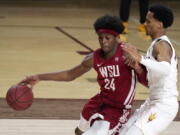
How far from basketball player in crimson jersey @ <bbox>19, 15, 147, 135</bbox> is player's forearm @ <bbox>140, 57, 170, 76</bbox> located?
9 cm

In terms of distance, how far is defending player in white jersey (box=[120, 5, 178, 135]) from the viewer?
4.80m

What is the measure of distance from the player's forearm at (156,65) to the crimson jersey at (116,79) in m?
0.24

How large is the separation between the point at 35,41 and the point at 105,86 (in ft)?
25.0

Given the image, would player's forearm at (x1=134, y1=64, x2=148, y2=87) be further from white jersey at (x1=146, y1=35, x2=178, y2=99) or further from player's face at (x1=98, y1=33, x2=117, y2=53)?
player's face at (x1=98, y1=33, x2=117, y2=53)

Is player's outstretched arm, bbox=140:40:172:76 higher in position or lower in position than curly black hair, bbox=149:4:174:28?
lower

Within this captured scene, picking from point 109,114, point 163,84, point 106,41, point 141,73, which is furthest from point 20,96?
point 163,84

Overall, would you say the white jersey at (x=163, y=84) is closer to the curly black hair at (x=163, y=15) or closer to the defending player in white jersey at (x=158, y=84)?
the defending player in white jersey at (x=158, y=84)

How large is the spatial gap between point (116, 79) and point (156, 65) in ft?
1.15

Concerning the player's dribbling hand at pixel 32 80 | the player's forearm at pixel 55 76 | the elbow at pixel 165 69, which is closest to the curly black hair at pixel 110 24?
the elbow at pixel 165 69

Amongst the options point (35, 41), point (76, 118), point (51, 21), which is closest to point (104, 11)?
point (51, 21)

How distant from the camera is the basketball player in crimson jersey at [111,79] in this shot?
4.83 metres

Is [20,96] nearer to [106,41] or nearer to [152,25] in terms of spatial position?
[106,41]

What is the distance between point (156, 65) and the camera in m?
4.70

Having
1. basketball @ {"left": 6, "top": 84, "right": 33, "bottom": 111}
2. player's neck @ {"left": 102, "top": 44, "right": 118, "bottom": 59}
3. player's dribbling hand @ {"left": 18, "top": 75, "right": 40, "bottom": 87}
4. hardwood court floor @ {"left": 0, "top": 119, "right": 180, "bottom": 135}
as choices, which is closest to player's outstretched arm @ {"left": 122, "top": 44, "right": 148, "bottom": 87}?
player's neck @ {"left": 102, "top": 44, "right": 118, "bottom": 59}
